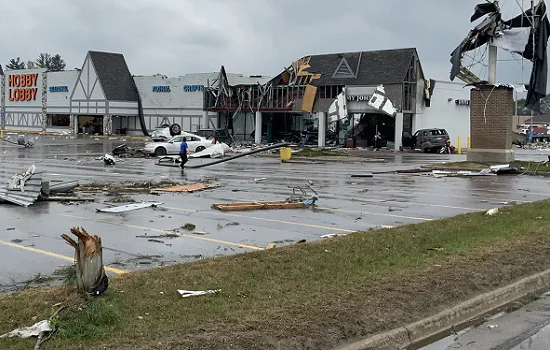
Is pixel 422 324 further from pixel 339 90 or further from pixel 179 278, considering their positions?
pixel 339 90

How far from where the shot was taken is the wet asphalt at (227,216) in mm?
9617

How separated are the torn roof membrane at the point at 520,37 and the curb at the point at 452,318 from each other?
24.0 metres

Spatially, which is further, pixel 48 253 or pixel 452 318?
pixel 48 253

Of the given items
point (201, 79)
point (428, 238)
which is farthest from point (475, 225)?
point (201, 79)

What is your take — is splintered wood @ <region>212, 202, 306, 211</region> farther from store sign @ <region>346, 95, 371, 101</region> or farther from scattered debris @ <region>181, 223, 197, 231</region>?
store sign @ <region>346, 95, 371, 101</region>

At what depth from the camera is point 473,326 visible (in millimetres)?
6984

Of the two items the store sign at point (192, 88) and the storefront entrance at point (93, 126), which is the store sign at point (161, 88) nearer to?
the store sign at point (192, 88)

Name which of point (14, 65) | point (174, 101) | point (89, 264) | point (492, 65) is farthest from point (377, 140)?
point (14, 65)

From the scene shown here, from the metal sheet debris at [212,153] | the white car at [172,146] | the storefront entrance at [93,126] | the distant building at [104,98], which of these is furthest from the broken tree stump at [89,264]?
the storefront entrance at [93,126]

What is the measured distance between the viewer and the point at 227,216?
44.7ft

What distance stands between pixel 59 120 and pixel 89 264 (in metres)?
82.0

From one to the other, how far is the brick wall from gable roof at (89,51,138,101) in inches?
2050

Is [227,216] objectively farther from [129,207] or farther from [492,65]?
[492,65]

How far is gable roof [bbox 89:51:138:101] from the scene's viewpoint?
7431 cm
